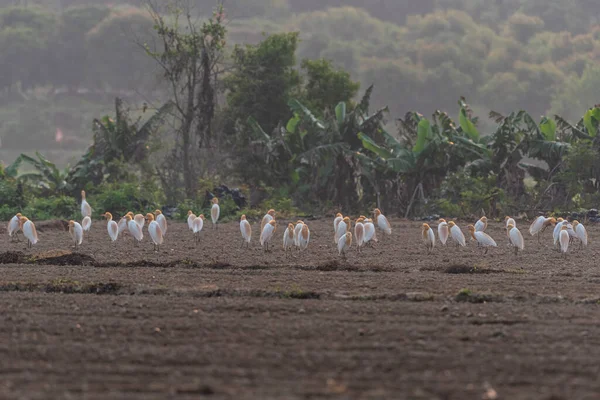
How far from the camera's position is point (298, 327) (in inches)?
366

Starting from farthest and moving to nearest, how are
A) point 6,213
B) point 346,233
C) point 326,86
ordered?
point 326,86 → point 6,213 → point 346,233

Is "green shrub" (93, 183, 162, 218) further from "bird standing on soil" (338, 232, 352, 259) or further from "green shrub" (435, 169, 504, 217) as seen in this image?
"bird standing on soil" (338, 232, 352, 259)

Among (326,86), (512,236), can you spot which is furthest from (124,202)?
(512,236)

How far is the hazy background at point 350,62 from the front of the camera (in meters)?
68.5

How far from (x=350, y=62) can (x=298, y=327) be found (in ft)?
226

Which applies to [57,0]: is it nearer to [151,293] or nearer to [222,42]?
[222,42]

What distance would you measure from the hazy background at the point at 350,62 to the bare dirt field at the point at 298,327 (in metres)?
48.9

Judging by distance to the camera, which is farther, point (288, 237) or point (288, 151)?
point (288, 151)

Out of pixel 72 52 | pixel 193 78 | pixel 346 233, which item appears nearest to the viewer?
pixel 346 233

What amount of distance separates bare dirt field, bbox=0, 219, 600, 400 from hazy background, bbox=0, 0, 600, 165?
48.9 metres

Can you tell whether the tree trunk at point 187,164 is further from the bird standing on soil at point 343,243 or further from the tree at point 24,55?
the tree at point 24,55

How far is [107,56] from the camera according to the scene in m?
73.3

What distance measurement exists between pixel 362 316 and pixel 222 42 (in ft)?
63.0

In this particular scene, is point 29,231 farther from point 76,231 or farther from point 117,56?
point 117,56
